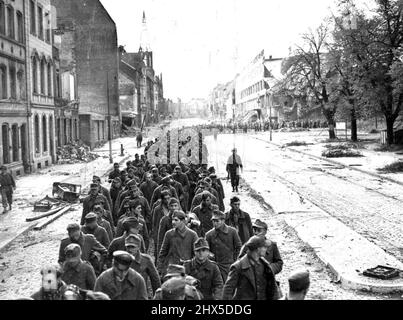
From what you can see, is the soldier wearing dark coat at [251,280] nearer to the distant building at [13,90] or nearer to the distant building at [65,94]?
the distant building at [13,90]

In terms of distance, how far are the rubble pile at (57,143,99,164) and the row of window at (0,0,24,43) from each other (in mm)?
10037

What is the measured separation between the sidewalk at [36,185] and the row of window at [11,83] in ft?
13.9

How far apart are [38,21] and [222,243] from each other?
96.3ft

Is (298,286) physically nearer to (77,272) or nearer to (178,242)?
(77,272)

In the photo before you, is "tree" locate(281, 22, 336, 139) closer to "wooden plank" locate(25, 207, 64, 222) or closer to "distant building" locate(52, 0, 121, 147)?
"distant building" locate(52, 0, 121, 147)

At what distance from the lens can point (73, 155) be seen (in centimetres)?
3950

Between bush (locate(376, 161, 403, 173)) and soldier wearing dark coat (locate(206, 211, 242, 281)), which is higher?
soldier wearing dark coat (locate(206, 211, 242, 281))

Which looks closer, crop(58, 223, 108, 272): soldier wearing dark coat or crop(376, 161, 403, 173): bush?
crop(58, 223, 108, 272): soldier wearing dark coat

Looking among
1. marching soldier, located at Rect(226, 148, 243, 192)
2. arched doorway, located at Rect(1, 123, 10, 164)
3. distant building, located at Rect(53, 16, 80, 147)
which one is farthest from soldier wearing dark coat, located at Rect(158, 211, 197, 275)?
distant building, located at Rect(53, 16, 80, 147)

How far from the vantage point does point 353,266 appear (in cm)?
1008

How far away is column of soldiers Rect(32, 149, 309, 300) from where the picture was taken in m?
4.84

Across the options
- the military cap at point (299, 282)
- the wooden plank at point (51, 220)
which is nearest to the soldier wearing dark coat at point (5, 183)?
the wooden plank at point (51, 220)

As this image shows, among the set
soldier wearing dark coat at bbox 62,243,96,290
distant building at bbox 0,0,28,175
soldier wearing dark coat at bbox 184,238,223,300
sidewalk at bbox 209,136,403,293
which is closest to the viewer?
soldier wearing dark coat at bbox 62,243,96,290

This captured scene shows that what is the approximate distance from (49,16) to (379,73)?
22933mm
